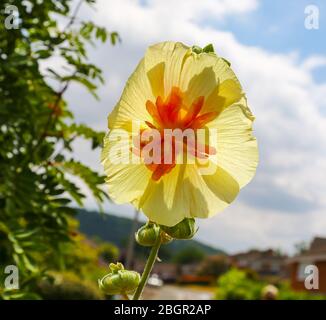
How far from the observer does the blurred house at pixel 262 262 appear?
54.9 m

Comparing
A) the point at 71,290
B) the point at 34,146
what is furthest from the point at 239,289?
the point at 34,146

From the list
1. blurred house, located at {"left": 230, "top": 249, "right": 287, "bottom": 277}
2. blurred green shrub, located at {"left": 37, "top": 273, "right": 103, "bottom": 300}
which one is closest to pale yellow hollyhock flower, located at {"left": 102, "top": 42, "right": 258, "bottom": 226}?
blurred green shrub, located at {"left": 37, "top": 273, "right": 103, "bottom": 300}

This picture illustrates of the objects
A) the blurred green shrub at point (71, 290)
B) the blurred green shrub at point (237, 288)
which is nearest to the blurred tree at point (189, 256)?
the blurred green shrub at point (237, 288)

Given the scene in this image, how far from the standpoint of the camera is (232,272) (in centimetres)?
1678

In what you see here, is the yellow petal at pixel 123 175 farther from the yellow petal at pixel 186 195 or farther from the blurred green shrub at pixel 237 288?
the blurred green shrub at pixel 237 288

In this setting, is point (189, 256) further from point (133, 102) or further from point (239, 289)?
point (133, 102)

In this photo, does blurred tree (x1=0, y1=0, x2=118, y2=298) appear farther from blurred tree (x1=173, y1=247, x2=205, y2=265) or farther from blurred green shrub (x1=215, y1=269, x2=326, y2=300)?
blurred tree (x1=173, y1=247, x2=205, y2=265)

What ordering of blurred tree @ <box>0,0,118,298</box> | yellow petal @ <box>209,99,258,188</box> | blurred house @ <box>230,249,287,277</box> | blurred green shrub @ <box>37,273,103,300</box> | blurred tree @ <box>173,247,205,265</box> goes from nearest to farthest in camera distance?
yellow petal @ <box>209,99,258,188</box>
blurred tree @ <box>0,0,118,298</box>
blurred green shrub @ <box>37,273,103,300</box>
blurred house @ <box>230,249,287,277</box>
blurred tree @ <box>173,247,205,265</box>

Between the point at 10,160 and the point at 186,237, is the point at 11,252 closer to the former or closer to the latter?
the point at 10,160

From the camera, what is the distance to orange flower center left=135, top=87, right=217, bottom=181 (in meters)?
0.49

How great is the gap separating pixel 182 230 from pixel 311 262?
104 ft

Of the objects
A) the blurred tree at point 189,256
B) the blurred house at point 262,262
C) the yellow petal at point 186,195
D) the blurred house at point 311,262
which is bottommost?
the yellow petal at point 186,195

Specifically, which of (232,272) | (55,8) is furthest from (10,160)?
(232,272)
